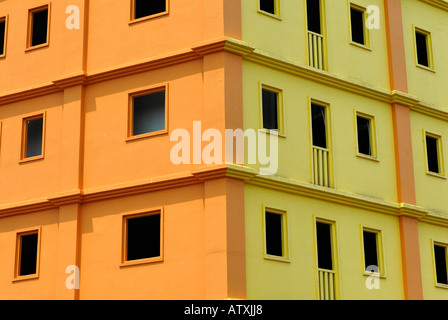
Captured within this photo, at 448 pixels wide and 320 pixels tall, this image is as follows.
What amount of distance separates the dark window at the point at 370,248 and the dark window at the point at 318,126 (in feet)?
9.48

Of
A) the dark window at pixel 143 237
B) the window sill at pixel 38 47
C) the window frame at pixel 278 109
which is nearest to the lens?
the dark window at pixel 143 237

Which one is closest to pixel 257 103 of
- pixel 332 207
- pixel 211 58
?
pixel 211 58

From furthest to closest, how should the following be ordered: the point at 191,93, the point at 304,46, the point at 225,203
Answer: the point at 304,46 < the point at 191,93 < the point at 225,203

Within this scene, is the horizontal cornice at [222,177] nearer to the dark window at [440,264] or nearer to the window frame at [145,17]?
the dark window at [440,264]

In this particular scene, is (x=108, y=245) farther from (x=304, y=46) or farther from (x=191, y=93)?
(x=304, y=46)

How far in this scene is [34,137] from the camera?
30.0m

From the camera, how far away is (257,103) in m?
27.3

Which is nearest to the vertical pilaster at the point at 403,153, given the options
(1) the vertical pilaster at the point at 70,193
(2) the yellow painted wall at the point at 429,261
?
(2) the yellow painted wall at the point at 429,261

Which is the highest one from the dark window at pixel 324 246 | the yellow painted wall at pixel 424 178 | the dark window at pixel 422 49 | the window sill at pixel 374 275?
Answer: the dark window at pixel 422 49

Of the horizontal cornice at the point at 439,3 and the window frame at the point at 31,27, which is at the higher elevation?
the horizontal cornice at the point at 439,3

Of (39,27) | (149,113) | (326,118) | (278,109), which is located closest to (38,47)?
(39,27)

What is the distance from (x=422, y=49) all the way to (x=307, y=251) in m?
9.24

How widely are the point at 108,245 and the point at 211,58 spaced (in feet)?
18.8

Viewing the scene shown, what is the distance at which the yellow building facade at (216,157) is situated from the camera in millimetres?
26391
